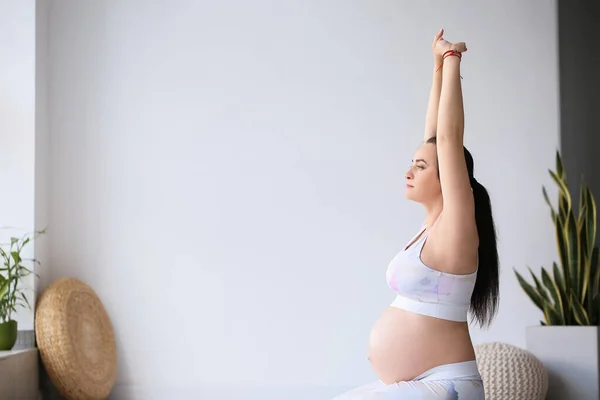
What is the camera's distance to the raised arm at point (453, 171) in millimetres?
1968

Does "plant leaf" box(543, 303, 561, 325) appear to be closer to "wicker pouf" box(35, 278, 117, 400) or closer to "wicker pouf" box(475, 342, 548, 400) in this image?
"wicker pouf" box(475, 342, 548, 400)

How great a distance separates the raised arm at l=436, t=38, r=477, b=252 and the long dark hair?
11cm

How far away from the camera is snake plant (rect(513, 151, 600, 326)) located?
13.8 ft

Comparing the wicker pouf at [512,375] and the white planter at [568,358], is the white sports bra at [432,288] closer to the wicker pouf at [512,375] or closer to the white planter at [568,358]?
the wicker pouf at [512,375]

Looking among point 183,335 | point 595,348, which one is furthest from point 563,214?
point 183,335

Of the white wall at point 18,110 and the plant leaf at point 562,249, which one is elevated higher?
the white wall at point 18,110

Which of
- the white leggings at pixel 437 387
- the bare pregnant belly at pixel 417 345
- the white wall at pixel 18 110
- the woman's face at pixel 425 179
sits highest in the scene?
the white wall at pixel 18 110

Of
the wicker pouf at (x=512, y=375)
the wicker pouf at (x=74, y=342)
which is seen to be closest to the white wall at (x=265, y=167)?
the wicker pouf at (x=74, y=342)

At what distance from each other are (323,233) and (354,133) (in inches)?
23.8

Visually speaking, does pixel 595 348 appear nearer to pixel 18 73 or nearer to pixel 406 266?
pixel 406 266

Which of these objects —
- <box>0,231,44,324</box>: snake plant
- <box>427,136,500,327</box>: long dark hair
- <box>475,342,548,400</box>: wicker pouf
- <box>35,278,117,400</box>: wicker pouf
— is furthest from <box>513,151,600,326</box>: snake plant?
<box>0,231,44,324</box>: snake plant

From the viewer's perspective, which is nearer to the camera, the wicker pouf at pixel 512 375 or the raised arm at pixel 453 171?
the raised arm at pixel 453 171

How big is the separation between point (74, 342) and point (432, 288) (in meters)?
2.89

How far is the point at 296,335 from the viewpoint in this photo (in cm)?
468
